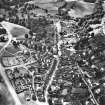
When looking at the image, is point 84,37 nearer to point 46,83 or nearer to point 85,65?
point 85,65

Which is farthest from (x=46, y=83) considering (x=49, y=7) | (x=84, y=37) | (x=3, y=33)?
(x=49, y=7)

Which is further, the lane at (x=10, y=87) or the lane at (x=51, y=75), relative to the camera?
the lane at (x=51, y=75)

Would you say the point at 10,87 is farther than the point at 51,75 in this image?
No

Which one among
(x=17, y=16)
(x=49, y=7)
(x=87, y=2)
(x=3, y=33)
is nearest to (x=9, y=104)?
(x=3, y=33)

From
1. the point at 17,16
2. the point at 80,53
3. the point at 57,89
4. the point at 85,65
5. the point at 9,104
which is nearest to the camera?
the point at 9,104

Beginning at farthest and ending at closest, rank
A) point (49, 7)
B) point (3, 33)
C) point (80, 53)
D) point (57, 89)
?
point (49, 7), point (3, 33), point (80, 53), point (57, 89)

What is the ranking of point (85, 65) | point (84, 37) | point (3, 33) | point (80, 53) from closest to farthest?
point (85, 65) < point (80, 53) < point (84, 37) < point (3, 33)

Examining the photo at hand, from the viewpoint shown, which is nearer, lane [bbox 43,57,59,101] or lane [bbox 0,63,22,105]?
lane [bbox 0,63,22,105]

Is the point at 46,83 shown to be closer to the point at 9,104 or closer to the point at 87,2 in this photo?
the point at 9,104

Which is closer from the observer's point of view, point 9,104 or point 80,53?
point 9,104
